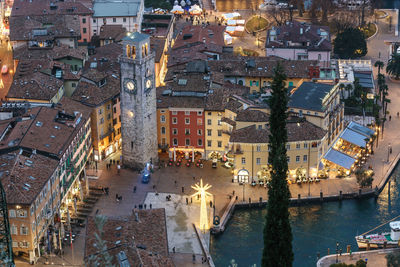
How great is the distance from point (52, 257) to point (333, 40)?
290 feet

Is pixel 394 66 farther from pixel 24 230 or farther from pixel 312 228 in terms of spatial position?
pixel 24 230

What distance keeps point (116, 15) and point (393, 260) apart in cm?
8998

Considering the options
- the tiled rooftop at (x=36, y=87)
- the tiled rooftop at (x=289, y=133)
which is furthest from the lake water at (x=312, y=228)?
the tiled rooftop at (x=36, y=87)

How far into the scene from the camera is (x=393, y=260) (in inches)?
4104

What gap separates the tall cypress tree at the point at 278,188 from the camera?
82.1 m

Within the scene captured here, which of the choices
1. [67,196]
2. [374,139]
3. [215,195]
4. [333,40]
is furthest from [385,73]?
[67,196]

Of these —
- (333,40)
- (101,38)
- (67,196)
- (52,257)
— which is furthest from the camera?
(333,40)

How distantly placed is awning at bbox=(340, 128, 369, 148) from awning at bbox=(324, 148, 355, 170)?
13.9 ft

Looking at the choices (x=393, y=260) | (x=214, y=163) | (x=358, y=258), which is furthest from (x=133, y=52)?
(x=393, y=260)

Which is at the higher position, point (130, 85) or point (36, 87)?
point (130, 85)

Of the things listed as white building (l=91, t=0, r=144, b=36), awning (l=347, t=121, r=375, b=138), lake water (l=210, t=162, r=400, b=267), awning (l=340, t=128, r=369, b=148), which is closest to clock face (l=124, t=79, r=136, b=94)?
lake water (l=210, t=162, r=400, b=267)

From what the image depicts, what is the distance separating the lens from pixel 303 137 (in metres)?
130

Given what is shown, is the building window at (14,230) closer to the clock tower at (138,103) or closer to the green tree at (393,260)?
the clock tower at (138,103)

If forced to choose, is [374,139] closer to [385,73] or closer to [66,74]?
[385,73]
